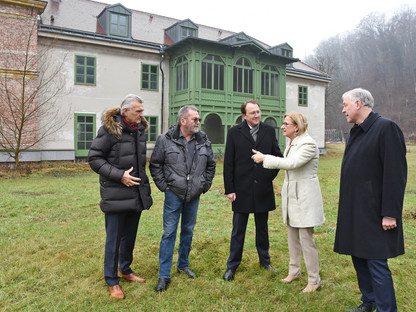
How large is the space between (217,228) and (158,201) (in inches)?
115

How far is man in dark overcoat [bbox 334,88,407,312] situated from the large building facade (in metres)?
15.7

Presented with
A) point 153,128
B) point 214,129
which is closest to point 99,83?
point 153,128

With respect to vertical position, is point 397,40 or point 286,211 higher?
point 397,40

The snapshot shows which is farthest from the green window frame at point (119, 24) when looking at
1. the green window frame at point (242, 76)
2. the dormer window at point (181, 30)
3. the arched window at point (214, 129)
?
the arched window at point (214, 129)

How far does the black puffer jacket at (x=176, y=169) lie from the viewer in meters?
3.73

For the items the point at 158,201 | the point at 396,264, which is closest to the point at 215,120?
the point at 158,201

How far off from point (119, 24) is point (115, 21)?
0.27 m

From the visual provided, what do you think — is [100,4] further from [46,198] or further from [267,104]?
[46,198]

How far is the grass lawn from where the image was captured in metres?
3.28

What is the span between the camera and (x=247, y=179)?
403cm

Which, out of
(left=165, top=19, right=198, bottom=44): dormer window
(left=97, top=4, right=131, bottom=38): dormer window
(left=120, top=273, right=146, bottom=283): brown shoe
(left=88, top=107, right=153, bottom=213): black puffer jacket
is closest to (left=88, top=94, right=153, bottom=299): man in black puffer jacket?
(left=88, top=107, right=153, bottom=213): black puffer jacket

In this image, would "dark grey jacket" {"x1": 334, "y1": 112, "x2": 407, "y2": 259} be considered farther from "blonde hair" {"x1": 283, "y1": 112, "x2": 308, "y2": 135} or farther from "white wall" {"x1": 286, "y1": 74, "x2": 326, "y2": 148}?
"white wall" {"x1": 286, "y1": 74, "x2": 326, "y2": 148}

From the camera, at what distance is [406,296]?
11.3 feet

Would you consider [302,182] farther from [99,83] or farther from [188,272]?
[99,83]
